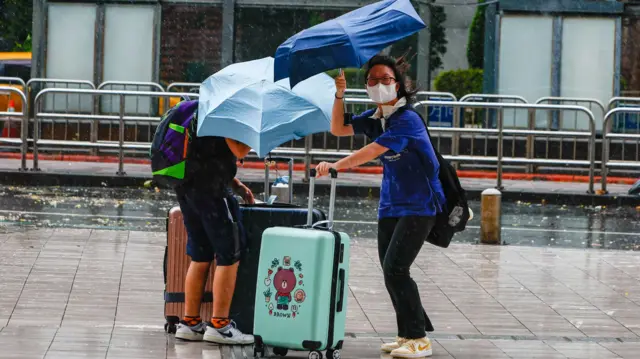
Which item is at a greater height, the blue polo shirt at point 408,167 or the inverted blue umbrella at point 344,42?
the inverted blue umbrella at point 344,42

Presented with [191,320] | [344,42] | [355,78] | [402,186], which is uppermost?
[355,78]

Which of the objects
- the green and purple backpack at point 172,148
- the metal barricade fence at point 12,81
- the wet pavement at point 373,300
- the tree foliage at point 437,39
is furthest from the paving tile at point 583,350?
the tree foliage at point 437,39

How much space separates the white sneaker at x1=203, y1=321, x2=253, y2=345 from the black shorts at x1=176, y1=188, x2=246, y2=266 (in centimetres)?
39

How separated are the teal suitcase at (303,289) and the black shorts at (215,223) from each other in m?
0.39

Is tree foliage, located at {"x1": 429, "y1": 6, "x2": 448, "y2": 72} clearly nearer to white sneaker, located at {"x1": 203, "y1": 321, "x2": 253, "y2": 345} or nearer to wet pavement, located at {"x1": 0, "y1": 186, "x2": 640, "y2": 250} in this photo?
wet pavement, located at {"x1": 0, "y1": 186, "x2": 640, "y2": 250}

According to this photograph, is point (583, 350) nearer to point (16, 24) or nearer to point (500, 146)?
point (500, 146)

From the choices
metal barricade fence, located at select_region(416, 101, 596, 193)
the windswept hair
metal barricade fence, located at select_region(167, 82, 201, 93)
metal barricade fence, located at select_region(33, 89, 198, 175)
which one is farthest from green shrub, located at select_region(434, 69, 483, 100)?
the windswept hair

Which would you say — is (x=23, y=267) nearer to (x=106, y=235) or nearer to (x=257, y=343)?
(x=106, y=235)

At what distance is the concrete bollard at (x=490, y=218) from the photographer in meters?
12.5

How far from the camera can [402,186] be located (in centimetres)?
718

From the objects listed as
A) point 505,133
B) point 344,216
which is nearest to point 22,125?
point 344,216

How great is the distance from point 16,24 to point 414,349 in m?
33.3

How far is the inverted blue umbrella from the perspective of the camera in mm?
6754

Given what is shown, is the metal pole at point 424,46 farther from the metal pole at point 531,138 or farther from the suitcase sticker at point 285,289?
the suitcase sticker at point 285,289
